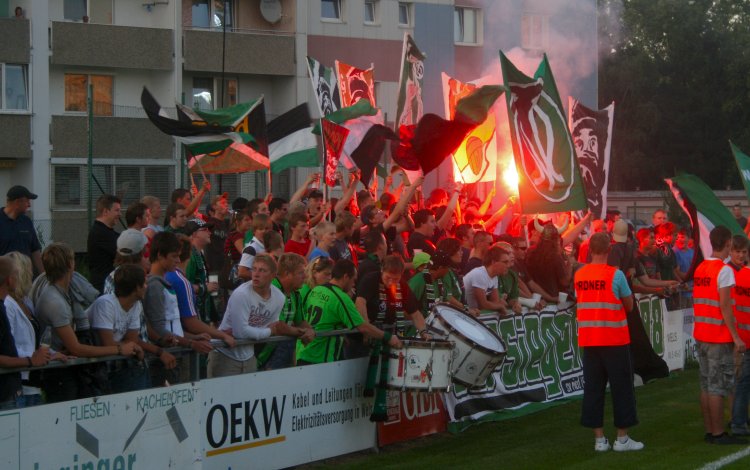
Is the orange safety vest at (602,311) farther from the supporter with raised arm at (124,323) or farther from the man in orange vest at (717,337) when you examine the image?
the supporter with raised arm at (124,323)

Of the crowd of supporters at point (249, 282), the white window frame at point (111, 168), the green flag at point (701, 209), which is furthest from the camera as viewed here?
the white window frame at point (111, 168)

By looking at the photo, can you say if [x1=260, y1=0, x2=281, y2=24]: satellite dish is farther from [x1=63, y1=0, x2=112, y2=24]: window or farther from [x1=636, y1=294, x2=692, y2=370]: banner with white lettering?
[x1=636, y1=294, x2=692, y2=370]: banner with white lettering

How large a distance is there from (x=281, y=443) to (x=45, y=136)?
76.9ft

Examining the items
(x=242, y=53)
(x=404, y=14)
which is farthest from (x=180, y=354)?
(x=404, y=14)

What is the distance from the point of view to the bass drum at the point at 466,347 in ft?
35.5

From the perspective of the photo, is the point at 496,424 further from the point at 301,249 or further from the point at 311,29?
the point at 311,29

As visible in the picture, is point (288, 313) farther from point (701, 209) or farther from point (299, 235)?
point (701, 209)

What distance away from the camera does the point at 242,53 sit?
114 feet

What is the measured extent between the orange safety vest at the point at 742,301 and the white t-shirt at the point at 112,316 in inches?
229

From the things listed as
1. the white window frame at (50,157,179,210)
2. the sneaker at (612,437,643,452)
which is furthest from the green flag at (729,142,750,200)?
the white window frame at (50,157,179,210)

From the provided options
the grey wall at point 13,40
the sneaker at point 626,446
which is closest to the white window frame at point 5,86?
the grey wall at point 13,40

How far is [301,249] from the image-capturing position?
1243 centimetres

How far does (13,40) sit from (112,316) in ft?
80.2

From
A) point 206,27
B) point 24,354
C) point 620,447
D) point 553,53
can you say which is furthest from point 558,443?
point 206,27
